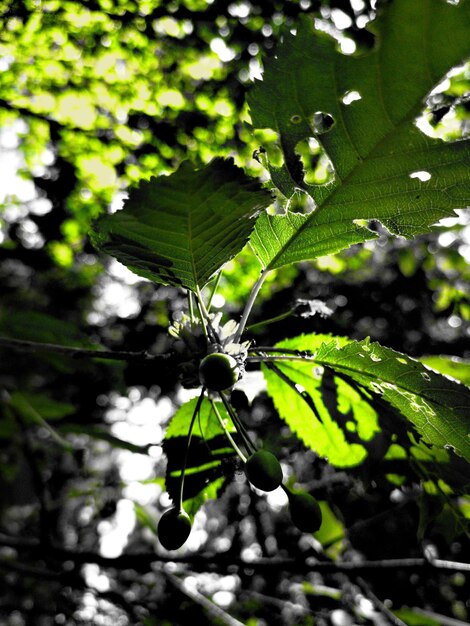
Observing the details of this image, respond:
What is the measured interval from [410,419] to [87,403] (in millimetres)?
2566

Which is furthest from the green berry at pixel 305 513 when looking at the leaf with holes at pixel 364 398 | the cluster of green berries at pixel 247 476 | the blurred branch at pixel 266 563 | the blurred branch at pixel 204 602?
the blurred branch at pixel 204 602

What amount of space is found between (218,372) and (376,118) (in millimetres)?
497

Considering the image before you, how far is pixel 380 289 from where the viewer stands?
3.31m

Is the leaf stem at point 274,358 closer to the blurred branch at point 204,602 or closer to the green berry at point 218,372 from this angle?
the green berry at point 218,372

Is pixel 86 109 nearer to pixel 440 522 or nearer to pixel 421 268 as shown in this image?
pixel 421 268

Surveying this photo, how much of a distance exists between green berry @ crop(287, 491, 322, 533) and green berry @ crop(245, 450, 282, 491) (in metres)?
0.09

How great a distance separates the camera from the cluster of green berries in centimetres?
89

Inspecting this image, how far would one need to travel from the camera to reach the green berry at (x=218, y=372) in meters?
0.90

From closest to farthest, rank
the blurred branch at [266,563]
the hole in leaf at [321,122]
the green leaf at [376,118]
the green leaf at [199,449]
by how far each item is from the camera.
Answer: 1. the green leaf at [376,118]
2. the hole in leaf at [321,122]
3. the green leaf at [199,449]
4. the blurred branch at [266,563]

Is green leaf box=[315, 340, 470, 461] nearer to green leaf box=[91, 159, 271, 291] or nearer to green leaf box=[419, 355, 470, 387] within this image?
green leaf box=[91, 159, 271, 291]

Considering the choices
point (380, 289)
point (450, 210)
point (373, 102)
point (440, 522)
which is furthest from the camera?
point (380, 289)

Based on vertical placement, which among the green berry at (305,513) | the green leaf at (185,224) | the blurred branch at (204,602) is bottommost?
the blurred branch at (204,602)

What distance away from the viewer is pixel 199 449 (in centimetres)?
120

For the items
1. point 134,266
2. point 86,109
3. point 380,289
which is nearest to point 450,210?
point 134,266
